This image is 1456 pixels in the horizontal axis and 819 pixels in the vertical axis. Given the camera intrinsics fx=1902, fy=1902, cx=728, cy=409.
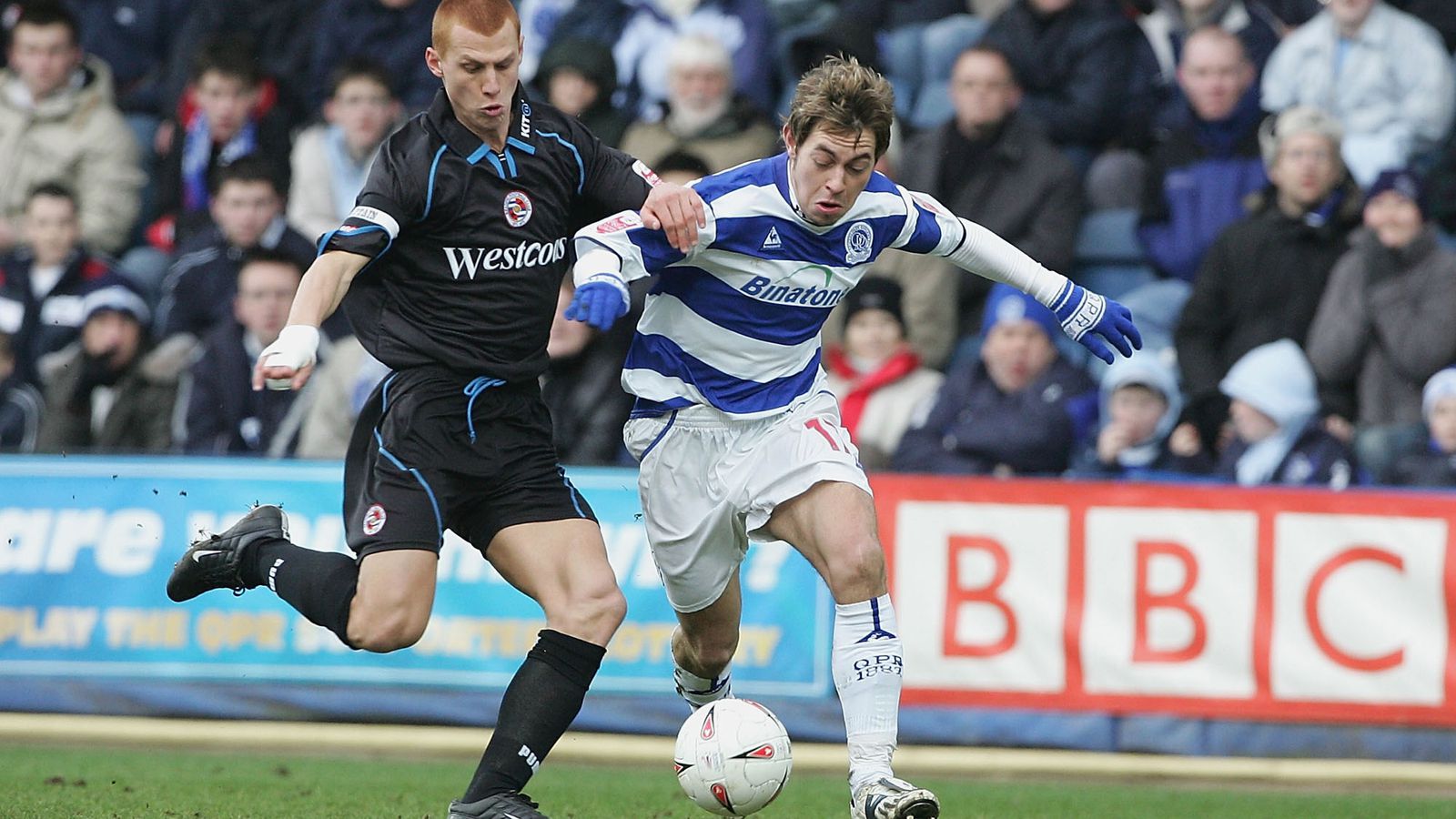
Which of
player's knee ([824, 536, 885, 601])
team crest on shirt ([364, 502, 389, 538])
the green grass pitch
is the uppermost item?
team crest on shirt ([364, 502, 389, 538])

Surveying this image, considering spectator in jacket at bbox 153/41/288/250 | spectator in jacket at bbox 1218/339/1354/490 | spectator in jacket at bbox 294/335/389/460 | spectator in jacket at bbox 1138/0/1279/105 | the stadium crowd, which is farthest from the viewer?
spectator in jacket at bbox 153/41/288/250

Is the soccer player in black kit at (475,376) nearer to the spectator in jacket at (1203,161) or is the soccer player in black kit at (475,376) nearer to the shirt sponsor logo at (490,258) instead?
the shirt sponsor logo at (490,258)

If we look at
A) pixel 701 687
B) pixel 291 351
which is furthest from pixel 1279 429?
pixel 291 351

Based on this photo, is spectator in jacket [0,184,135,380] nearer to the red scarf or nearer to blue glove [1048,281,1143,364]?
the red scarf

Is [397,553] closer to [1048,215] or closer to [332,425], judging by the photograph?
[332,425]

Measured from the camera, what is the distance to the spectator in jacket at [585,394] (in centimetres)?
984

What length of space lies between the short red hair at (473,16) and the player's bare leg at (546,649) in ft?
5.08

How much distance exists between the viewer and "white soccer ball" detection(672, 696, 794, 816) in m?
5.96

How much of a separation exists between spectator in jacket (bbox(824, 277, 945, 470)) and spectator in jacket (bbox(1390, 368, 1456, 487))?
236 cm

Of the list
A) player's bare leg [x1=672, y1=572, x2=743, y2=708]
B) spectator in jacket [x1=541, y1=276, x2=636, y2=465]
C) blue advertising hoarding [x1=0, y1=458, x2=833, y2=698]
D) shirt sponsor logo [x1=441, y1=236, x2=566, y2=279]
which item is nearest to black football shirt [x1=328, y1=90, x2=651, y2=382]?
shirt sponsor logo [x1=441, y1=236, x2=566, y2=279]

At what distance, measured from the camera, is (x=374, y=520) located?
5.95 meters

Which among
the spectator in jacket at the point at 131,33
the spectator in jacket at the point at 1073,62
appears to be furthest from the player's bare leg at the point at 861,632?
the spectator in jacket at the point at 131,33

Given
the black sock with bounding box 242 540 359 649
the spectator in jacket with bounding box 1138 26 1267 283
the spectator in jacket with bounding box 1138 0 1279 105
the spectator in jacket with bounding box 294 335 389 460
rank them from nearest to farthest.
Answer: the black sock with bounding box 242 540 359 649
the spectator in jacket with bounding box 294 335 389 460
the spectator in jacket with bounding box 1138 26 1267 283
the spectator in jacket with bounding box 1138 0 1279 105

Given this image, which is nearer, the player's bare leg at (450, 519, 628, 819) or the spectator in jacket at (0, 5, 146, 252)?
the player's bare leg at (450, 519, 628, 819)
